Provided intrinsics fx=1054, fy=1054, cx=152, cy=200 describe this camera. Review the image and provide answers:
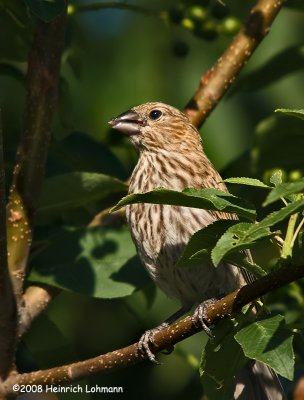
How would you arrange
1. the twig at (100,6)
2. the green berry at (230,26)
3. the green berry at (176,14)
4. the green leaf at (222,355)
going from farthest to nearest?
the green berry at (230,26) < the green berry at (176,14) < the twig at (100,6) < the green leaf at (222,355)

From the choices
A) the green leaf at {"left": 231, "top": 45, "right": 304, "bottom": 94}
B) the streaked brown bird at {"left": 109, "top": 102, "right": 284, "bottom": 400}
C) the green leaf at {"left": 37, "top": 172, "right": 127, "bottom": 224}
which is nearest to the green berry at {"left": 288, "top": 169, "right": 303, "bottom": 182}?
the streaked brown bird at {"left": 109, "top": 102, "right": 284, "bottom": 400}

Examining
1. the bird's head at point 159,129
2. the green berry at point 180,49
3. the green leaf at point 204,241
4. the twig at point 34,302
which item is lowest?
the twig at point 34,302

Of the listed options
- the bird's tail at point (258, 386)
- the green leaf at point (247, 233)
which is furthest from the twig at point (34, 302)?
the green leaf at point (247, 233)

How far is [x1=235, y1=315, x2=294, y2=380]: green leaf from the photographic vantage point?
11.9ft

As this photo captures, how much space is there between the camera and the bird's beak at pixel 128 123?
21.2 feet

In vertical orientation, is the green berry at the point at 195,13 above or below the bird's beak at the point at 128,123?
above

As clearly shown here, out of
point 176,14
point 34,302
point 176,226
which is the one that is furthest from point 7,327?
point 176,14

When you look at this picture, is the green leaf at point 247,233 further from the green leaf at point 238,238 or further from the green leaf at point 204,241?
the green leaf at point 204,241

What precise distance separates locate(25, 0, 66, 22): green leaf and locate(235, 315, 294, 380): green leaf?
1.61 meters

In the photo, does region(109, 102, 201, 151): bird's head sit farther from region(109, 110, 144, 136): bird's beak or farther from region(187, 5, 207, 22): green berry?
region(187, 5, 207, 22): green berry

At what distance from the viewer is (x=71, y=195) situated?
18.5 ft

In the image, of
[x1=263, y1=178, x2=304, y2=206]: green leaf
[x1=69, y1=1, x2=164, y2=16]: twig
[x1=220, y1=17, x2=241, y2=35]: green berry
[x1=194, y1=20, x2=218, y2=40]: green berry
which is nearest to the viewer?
[x1=263, y1=178, x2=304, y2=206]: green leaf

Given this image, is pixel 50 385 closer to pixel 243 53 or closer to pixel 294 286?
pixel 294 286

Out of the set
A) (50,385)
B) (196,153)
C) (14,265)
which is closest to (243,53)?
(196,153)
